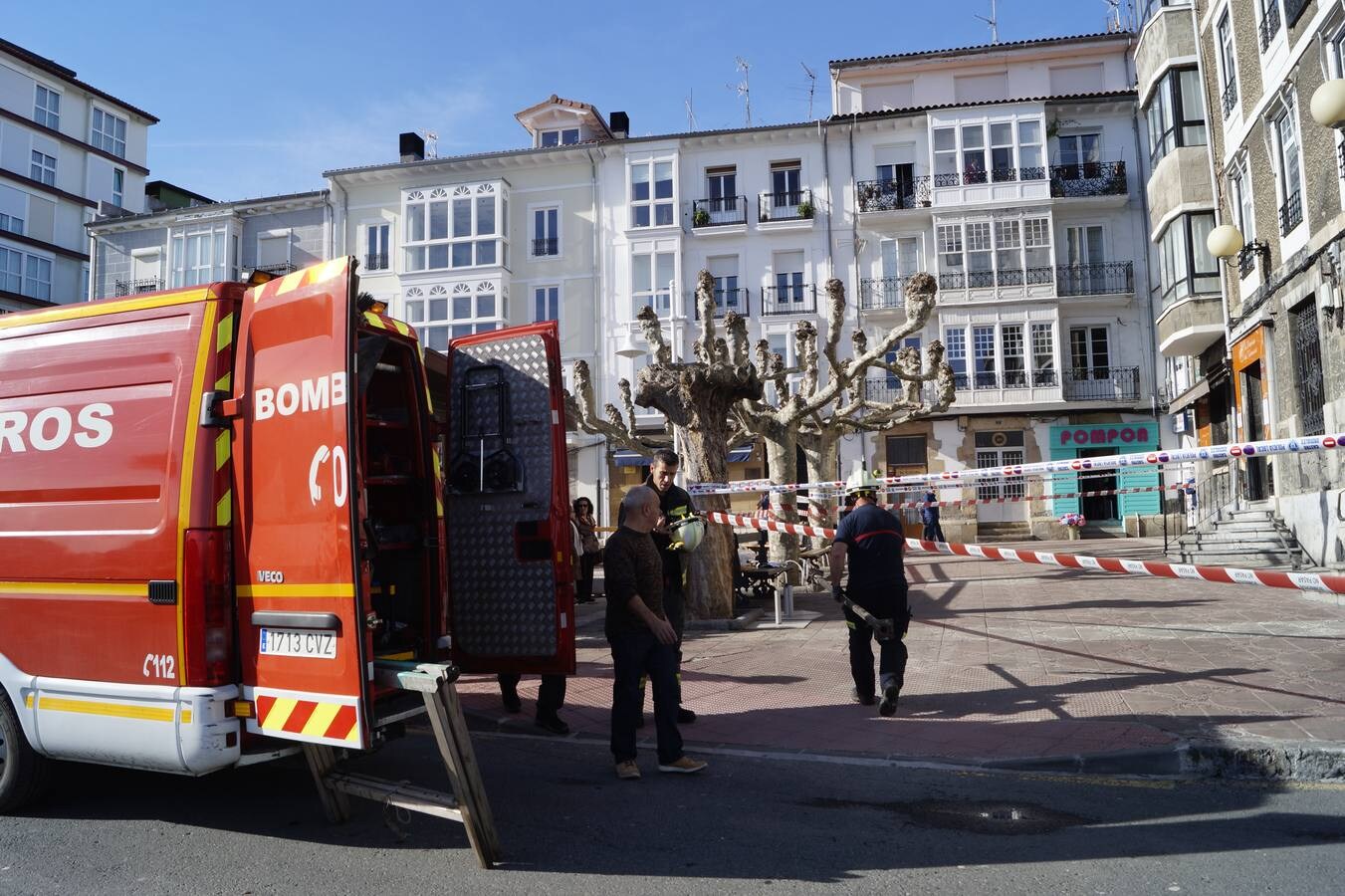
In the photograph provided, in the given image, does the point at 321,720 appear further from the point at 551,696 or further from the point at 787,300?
the point at 787,300

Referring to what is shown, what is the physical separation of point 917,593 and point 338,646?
10.9m

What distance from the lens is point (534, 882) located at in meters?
3.69

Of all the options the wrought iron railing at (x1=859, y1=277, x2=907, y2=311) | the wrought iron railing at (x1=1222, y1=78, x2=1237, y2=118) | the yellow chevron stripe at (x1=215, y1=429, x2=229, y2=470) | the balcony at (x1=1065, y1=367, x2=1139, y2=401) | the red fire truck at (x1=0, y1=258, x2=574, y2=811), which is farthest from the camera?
the wrought iron railing at (x1=859, y1=277, x2=907, y2=311)

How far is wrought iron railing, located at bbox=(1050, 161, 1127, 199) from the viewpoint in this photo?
29.6m

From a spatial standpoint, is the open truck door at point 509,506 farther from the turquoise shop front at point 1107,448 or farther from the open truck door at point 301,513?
the turquoise shop front at point 1107,448

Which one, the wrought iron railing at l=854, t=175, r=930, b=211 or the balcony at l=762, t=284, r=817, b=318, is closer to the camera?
the wrought iron railing at l=854, t=175, r=930, b=211

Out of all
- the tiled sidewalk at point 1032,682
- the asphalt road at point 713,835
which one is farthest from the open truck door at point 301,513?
the tiled sidewalk at point 1032,682

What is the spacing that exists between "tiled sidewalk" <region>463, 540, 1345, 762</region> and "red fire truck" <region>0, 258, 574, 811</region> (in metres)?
2.69

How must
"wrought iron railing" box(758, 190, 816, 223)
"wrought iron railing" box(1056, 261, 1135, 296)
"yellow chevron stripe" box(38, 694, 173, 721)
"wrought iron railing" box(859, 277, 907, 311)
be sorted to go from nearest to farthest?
"yellow chevron stripe" box(38, 694, 173, 721), "wrought iron railing" box(1056, 261, 1135, 296), "wrought iron railing" box(859, 277, 907, 311), "wrought iron railing" box(758, 190, 816, 223)

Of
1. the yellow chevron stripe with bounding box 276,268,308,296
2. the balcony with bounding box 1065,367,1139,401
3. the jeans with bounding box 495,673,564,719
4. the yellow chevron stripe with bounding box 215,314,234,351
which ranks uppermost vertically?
the balcony with bounding box 1065,367,1139,401

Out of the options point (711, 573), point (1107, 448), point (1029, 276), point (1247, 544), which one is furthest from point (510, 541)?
point (1107, 448)

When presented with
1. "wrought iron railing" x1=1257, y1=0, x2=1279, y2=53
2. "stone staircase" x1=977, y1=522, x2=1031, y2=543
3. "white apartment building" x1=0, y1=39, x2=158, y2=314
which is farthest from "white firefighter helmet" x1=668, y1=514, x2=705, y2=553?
"white apartment building" x1=0, y1=39, x2=158, y2=314

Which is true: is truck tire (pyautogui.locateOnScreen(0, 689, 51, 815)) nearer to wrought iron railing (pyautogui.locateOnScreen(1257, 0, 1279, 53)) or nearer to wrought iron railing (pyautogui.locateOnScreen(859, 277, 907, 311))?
wrought iron railing (pyautogui.locateOnScreen(1257, 0, 1279, 53))

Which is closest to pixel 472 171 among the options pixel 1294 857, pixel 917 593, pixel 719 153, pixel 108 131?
pixel 719 153
